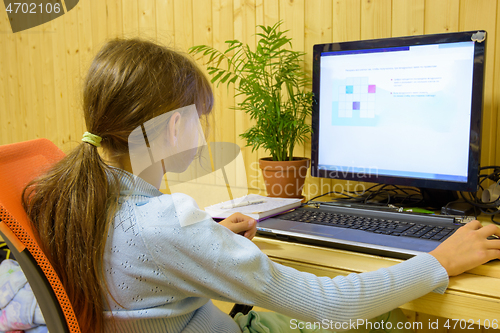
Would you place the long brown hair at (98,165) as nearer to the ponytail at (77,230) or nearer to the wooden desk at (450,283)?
the ponytail at (77,230)

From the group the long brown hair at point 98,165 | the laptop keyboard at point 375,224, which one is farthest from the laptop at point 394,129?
the long brown hair at point 98,165

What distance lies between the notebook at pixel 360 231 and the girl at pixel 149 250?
0.07 meters

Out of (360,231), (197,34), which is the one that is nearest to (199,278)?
(360,231)

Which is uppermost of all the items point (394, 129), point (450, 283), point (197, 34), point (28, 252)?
point (197, 34)

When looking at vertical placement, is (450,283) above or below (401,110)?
below

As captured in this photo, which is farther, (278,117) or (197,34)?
(197,34)

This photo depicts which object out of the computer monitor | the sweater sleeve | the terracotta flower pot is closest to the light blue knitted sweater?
the sweater sleeve

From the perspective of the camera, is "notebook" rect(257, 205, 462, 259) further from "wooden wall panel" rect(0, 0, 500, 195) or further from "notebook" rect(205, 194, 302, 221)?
"wooden wall panel" rect(0, 0, 500, 195)

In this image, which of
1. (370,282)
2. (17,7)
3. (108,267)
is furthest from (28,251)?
(17,7)

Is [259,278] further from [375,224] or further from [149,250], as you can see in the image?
[375,224]

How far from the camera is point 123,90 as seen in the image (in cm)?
68

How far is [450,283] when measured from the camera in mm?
675

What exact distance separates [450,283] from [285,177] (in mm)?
678

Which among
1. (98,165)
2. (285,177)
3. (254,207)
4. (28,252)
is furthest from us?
(285,177)
